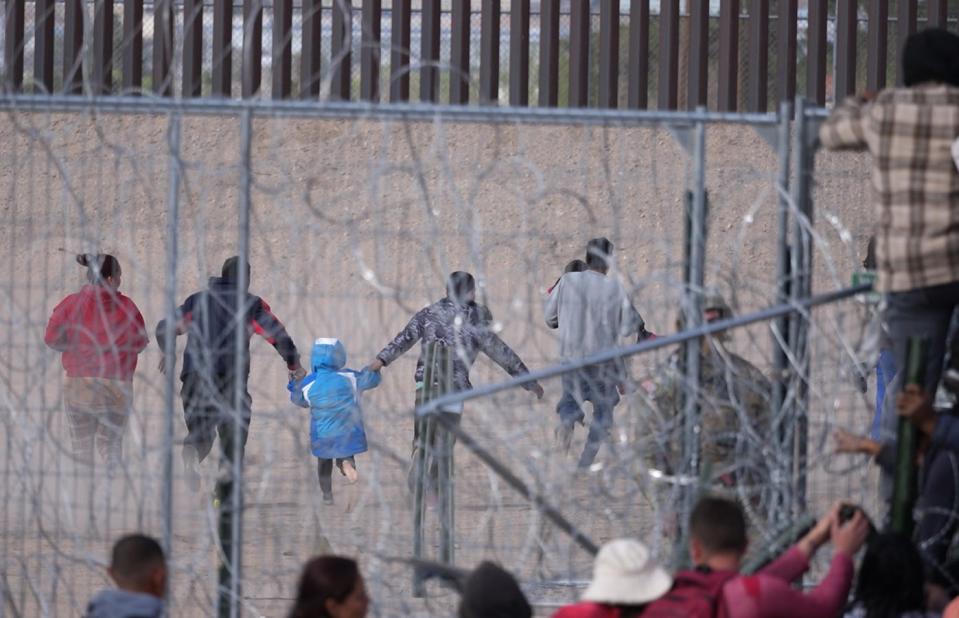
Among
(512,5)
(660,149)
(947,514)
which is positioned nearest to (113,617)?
(947,514)

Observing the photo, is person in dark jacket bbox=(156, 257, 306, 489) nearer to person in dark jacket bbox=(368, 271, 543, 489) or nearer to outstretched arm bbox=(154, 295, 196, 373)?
outstretched arm bbox=(154, 295, 196, 373)

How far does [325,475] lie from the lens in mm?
7766

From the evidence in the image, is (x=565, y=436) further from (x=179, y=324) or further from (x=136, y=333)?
(x=136, y=333)

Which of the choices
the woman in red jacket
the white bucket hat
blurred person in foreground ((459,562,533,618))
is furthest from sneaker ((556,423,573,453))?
blurred person in foreground ((459,562,533,618))

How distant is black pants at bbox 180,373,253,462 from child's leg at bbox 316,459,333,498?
138 centimetres

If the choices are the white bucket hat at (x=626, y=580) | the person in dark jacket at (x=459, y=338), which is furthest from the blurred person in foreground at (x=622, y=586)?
the person in dark jacket at (x=459, y=338)

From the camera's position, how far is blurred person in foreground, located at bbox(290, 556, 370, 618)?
3992 millimetres

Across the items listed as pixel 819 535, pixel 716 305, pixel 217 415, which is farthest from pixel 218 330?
pixel 819 535

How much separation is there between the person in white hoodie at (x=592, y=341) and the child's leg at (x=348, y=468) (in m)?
1.72

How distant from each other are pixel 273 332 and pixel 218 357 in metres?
0.40

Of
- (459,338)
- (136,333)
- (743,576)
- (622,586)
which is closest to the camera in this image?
(622,586)

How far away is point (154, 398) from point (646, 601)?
336cm

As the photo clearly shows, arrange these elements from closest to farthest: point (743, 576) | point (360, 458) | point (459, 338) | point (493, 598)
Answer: point (493, 598)
point (743, 576)
point (459, 338)
point (360, 458)

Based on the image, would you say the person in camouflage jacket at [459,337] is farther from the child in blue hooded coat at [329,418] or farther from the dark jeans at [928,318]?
the dark jeans at [928,318]
